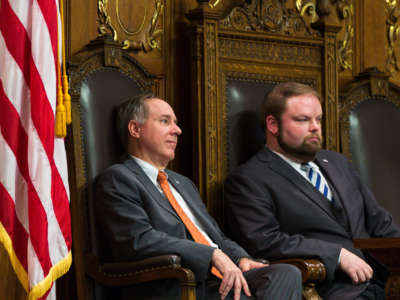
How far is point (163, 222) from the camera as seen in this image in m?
4.16

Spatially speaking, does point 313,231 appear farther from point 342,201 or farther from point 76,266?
point 76,266

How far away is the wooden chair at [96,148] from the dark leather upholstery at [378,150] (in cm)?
148

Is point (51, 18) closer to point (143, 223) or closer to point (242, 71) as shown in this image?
point (143, 223)

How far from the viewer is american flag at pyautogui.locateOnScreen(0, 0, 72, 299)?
371 centimetres

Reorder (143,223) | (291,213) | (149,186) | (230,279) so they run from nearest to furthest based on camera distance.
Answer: (230,279)
(143,223)
(149,186)
(291,213)

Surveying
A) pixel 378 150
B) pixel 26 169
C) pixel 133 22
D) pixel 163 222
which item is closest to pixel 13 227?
pixel 26 169

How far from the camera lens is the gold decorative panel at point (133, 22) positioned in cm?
498

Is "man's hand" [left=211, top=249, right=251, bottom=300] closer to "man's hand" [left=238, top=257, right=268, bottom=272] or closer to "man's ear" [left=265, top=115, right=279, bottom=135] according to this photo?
"man's hand" [left=238, top=257, right=268, bottom=272]

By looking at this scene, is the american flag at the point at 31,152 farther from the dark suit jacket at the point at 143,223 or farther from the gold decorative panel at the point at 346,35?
the gold decorative panel at the point at 346,35

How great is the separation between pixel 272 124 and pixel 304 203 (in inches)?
21.3

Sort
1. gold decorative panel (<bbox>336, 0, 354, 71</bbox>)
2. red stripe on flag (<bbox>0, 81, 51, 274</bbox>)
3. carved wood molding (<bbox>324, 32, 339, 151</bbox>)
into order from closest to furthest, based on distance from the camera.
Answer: red stripe on flag (<bbox>0, 81, 51, 274</bbox>)
carved wood molding (<bbox>324, 32, 339, 151</bbox>)
gold decorative panel (<bbox>336, 0, 354, 71</bbox>)

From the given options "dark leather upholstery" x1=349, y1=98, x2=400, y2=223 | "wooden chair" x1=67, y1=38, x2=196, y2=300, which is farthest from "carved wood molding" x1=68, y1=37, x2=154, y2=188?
"dark leather upholstery" x1=349, y1=98, x2=400, y2=223

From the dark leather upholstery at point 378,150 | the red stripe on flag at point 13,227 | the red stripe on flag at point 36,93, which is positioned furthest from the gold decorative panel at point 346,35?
the red stripe on flag at point 13,227

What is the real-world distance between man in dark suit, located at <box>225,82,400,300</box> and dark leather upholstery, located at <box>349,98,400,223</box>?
1.30 feet
